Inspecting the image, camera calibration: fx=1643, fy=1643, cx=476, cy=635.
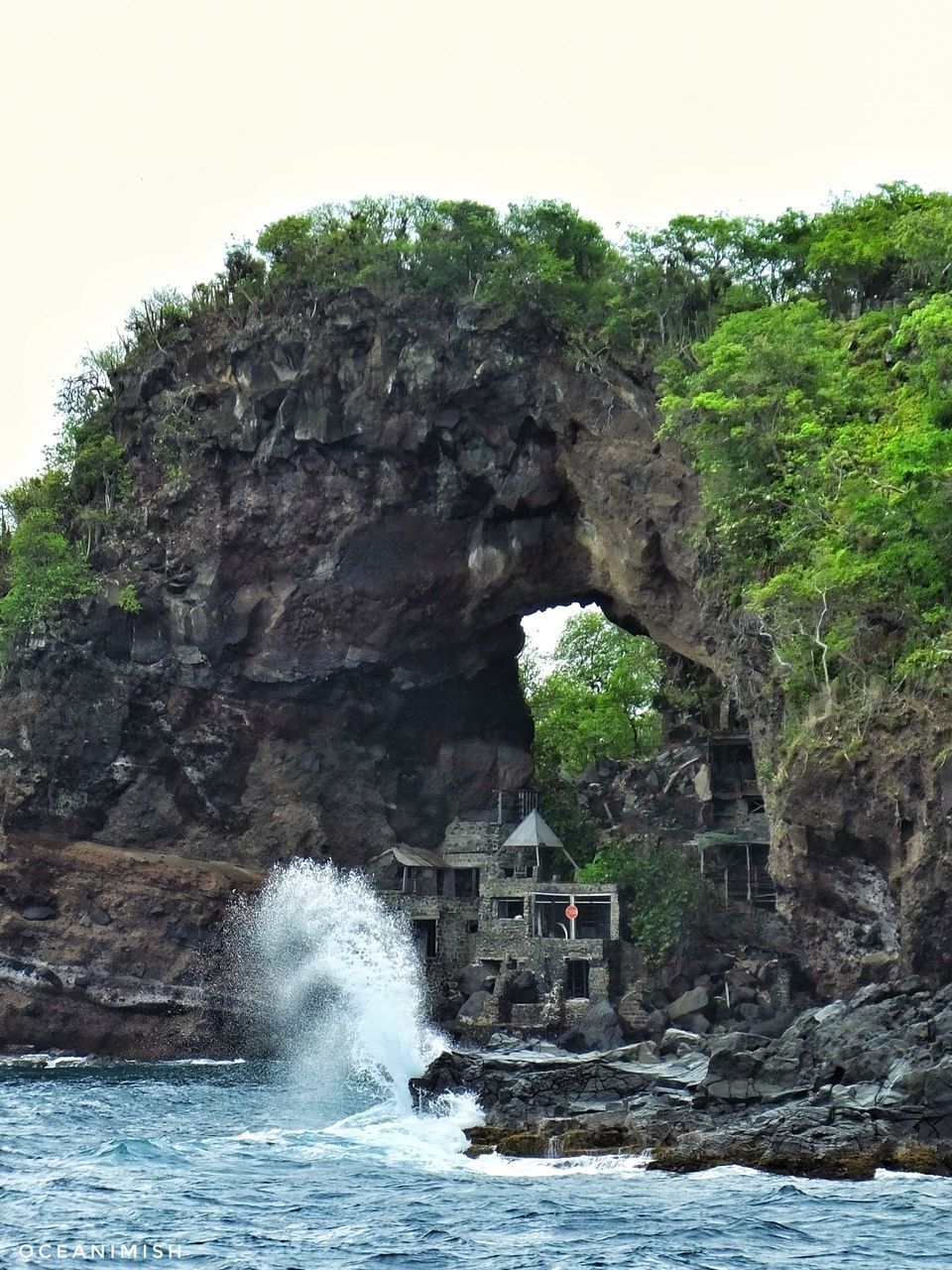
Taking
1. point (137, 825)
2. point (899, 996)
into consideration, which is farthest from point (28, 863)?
point (899, 996)

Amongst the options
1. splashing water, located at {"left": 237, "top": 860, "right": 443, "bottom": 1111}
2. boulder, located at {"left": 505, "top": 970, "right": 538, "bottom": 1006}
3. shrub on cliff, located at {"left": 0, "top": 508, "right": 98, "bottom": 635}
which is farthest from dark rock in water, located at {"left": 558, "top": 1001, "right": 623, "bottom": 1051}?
shrub on cliff, located at {"left": 0, "top": 508, "right": 98, "bottom": 635}

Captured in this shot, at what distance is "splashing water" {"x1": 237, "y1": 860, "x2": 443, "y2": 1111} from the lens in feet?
156

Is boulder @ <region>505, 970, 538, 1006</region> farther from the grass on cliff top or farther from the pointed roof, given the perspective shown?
the grass on cliff top

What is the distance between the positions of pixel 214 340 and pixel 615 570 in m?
18.3

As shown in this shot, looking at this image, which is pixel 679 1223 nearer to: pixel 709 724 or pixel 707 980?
pixel 707 980

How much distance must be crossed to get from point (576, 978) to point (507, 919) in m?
3.45

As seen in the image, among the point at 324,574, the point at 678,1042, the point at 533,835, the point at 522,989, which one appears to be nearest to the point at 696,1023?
the point at 522,989

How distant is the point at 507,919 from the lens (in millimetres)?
58500

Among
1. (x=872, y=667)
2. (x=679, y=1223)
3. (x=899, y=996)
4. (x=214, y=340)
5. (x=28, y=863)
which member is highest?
(x=214, y=340)

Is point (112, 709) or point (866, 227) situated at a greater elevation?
point (866, 227)

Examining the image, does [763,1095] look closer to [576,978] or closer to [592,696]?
[576,978]

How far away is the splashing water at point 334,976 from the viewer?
47.6 meters

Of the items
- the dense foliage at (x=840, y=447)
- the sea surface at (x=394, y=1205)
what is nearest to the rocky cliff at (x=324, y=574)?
the dense foliage at (x=840, y=447)

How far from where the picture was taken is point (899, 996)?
38.5 m
